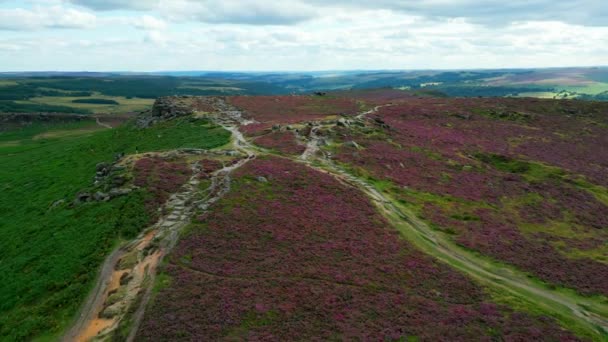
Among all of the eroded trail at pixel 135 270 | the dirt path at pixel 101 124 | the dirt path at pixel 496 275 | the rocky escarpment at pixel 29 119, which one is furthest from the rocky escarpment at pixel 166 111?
the rocky escarpment at pixel 29 119

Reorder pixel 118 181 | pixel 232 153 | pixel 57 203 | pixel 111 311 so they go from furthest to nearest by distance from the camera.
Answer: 1. pixel 232 153
2. pixel 57 203
3. pixel 118 181
4. pixel 111 311

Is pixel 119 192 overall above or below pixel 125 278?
above

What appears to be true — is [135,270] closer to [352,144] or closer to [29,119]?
[352,144]

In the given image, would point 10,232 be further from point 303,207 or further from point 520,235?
point 520,235

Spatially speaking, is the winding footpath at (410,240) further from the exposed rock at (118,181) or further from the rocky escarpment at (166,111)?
the rocky escarpment at (166,111)

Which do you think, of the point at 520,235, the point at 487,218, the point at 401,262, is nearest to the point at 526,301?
the point at 401,262

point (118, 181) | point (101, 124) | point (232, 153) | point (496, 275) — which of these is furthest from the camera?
point (101, 124)

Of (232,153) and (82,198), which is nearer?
(82,198)

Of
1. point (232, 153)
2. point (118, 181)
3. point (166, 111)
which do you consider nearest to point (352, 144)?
point (232, 153)

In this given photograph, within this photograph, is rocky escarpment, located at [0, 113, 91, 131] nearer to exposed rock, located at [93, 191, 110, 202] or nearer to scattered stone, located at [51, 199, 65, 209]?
scattered stone, located at [51, 199, 65, 209]
